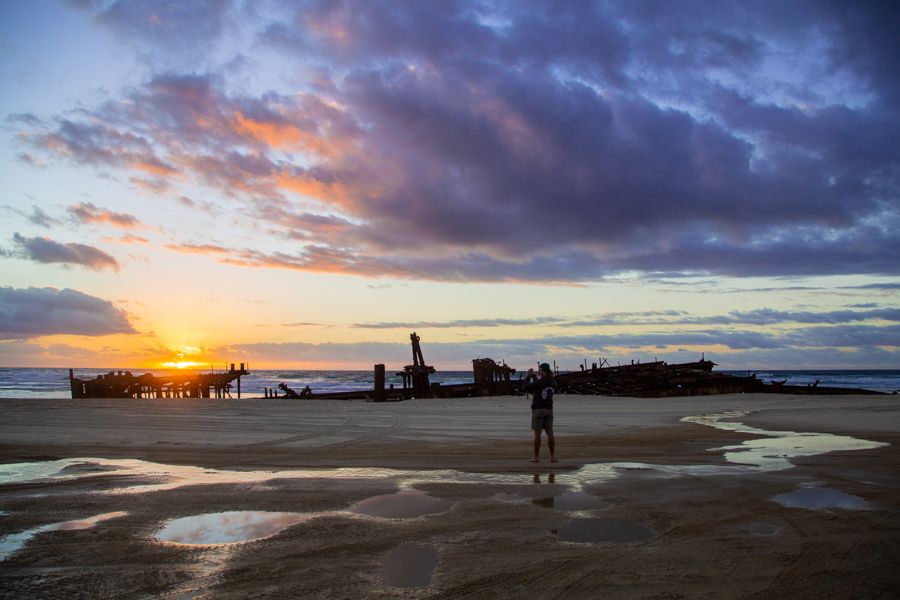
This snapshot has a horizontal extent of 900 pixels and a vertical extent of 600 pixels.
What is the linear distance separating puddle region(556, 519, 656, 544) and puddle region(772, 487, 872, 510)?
8.38ft

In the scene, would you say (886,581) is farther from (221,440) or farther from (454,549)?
(221,440)

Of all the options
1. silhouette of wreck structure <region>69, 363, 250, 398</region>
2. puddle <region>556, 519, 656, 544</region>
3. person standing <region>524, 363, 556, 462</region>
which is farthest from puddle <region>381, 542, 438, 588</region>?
silhouette of wreck structure <region>69, 363, 250, 398</region>

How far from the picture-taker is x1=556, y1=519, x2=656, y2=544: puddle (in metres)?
6.47

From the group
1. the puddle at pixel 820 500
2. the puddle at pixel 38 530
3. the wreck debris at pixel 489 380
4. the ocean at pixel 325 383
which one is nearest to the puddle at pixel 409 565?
the puddle at pixel 38 530

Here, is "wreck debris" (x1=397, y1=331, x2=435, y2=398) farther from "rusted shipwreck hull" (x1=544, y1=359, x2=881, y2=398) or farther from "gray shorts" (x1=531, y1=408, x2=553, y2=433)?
"gray shorts" (x1=531, y1=408, x2=553, y2=433)

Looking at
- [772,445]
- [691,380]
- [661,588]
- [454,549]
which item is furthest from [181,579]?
[691,380]

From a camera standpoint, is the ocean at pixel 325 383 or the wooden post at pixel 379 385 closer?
the wooden post at pixel 379 385

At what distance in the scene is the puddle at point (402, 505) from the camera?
7.59 metres

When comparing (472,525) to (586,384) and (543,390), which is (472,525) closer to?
(543,390)

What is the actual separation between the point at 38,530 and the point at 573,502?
6613 mm

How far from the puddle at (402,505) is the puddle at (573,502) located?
1339 millimetres

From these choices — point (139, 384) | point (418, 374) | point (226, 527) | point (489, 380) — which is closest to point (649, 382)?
point (489, 380)

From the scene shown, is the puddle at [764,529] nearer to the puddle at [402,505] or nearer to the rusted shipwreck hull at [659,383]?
the puddle at [402,505]

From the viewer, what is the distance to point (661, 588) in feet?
16.7
